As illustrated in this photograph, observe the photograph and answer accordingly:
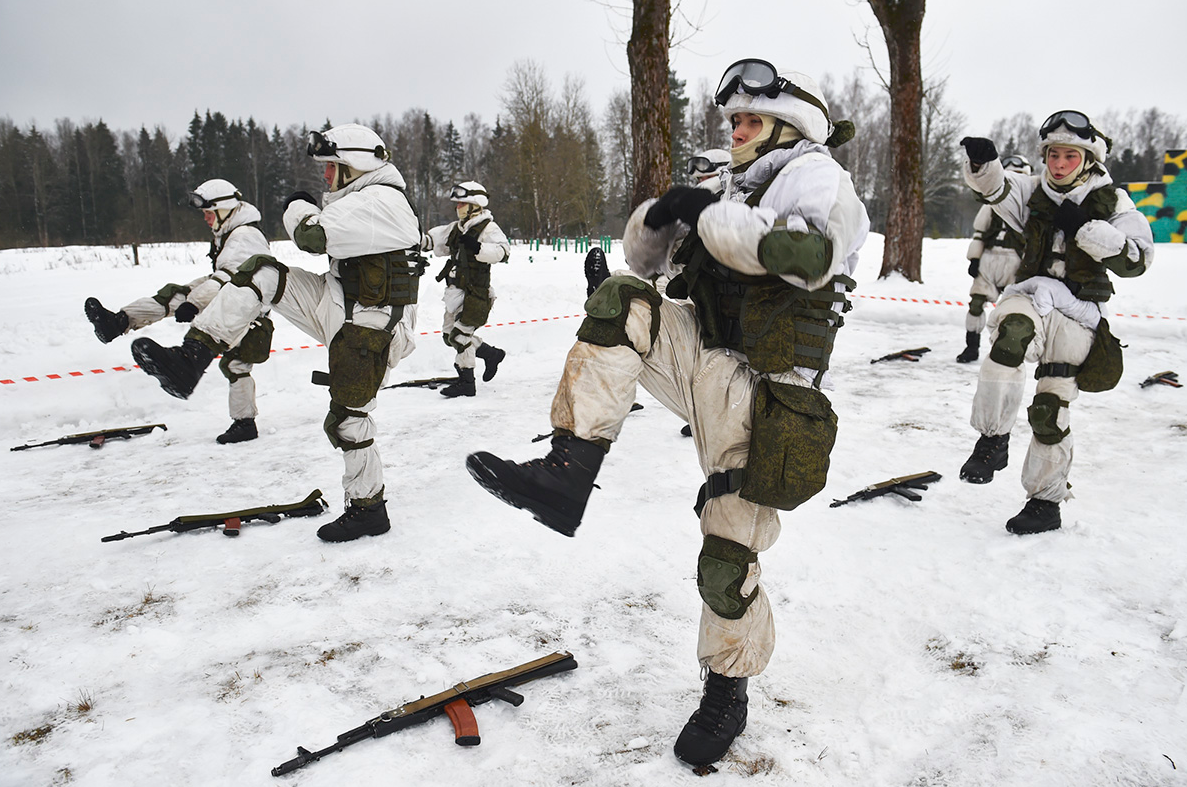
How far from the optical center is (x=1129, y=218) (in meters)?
4.04

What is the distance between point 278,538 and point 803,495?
10.9 feet

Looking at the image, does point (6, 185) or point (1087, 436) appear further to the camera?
point (6, 185)

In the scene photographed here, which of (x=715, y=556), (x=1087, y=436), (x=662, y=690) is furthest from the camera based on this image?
(x=1087, y=436)

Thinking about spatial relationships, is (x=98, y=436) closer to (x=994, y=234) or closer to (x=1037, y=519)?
(x=1037, y=519)

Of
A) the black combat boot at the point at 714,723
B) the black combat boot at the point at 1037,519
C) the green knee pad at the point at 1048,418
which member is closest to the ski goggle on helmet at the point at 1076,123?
the green knee pad at the point at 1048,418

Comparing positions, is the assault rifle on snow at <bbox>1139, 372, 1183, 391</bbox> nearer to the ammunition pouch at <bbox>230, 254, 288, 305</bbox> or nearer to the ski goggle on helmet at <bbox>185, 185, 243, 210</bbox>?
the ammunition pouch at <bbox>230, 254, 288, 305</bbox>

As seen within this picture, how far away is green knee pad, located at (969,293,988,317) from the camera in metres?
9.02

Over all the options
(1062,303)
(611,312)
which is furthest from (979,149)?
(611,312)

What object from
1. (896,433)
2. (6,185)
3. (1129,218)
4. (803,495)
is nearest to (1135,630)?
(803,495)

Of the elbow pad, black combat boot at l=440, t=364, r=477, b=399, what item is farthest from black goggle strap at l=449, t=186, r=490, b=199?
the elbow pad

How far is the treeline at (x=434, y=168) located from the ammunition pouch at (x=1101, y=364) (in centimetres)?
3336

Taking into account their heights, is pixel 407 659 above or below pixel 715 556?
below

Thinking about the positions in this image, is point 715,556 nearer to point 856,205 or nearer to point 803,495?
point 803,495

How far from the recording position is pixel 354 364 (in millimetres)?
4227
